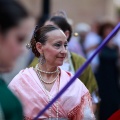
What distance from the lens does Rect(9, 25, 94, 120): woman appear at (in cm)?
565

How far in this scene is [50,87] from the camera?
575cm

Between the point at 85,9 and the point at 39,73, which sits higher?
the point at 85,9

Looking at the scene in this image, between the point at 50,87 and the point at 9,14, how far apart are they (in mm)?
2295

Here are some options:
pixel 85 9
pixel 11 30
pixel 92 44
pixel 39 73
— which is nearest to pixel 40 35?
pixel 39 73

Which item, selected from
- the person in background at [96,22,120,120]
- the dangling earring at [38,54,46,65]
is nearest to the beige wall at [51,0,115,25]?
the person in background at [96,22,120,120]

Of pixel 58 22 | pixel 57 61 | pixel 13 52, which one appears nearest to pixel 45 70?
pixel 57 61

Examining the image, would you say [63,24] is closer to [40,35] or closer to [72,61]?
[72,61]

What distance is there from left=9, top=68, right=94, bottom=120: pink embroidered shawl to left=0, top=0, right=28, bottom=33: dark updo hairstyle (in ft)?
6.97

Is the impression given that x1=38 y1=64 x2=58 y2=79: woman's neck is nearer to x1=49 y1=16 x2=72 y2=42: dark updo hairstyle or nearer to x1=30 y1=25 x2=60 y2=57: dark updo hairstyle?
x1=30 y1=25 x2=60 y2=57: dark updo hairstyle

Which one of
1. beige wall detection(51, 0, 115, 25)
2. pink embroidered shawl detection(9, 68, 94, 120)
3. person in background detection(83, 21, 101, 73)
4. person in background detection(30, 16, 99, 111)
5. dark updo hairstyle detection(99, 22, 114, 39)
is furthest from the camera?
beige wall detection(51, 0, 115, 25)

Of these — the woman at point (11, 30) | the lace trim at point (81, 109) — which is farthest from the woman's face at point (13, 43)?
the lace trim at point (81, 109)

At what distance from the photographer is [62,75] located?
5.85 m

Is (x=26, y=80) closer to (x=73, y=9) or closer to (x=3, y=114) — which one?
(x=3, y=114)

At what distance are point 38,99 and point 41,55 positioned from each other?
1.51 feet
